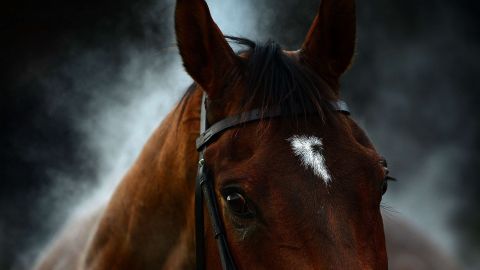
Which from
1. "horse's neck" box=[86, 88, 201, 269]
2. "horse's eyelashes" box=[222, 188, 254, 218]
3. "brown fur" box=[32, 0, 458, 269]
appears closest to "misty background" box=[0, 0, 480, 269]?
"horse's neck" box=[86, 88, 201, 269]

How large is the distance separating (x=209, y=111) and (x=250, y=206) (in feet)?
1.38

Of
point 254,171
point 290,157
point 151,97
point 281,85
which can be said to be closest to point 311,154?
point 290,157

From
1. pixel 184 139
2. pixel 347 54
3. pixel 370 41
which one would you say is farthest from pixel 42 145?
pixel 370 41

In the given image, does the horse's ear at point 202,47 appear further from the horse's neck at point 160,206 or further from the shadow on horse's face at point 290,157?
the horse's neck at point 160,206

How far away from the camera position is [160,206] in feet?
5.94

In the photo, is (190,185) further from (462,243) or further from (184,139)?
(462,243)

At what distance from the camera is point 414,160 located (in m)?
6.64

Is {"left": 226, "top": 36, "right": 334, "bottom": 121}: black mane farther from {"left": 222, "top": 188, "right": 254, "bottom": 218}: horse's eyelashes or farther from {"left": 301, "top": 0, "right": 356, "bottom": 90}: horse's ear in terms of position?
{"left": 222, "top": 188, "right": 254, "bottom": 218}: horse's eyelashes

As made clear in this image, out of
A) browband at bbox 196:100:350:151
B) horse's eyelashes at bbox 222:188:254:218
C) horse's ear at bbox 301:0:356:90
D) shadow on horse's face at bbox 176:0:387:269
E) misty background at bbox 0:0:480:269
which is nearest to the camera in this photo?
shadow on horse's face at bbox 176:0:387:269

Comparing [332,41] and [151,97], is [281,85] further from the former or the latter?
[151,97]

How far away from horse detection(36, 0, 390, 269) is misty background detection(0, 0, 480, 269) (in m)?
0.79

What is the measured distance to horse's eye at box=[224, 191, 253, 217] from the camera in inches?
53.7

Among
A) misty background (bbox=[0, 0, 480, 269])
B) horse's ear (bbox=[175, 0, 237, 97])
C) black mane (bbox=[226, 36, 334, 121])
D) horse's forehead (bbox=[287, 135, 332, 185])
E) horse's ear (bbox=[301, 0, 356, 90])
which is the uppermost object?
misty background (bbox=[0, 0, 480, 269])

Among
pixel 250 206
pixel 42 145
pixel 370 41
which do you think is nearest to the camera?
pixel 250 206
